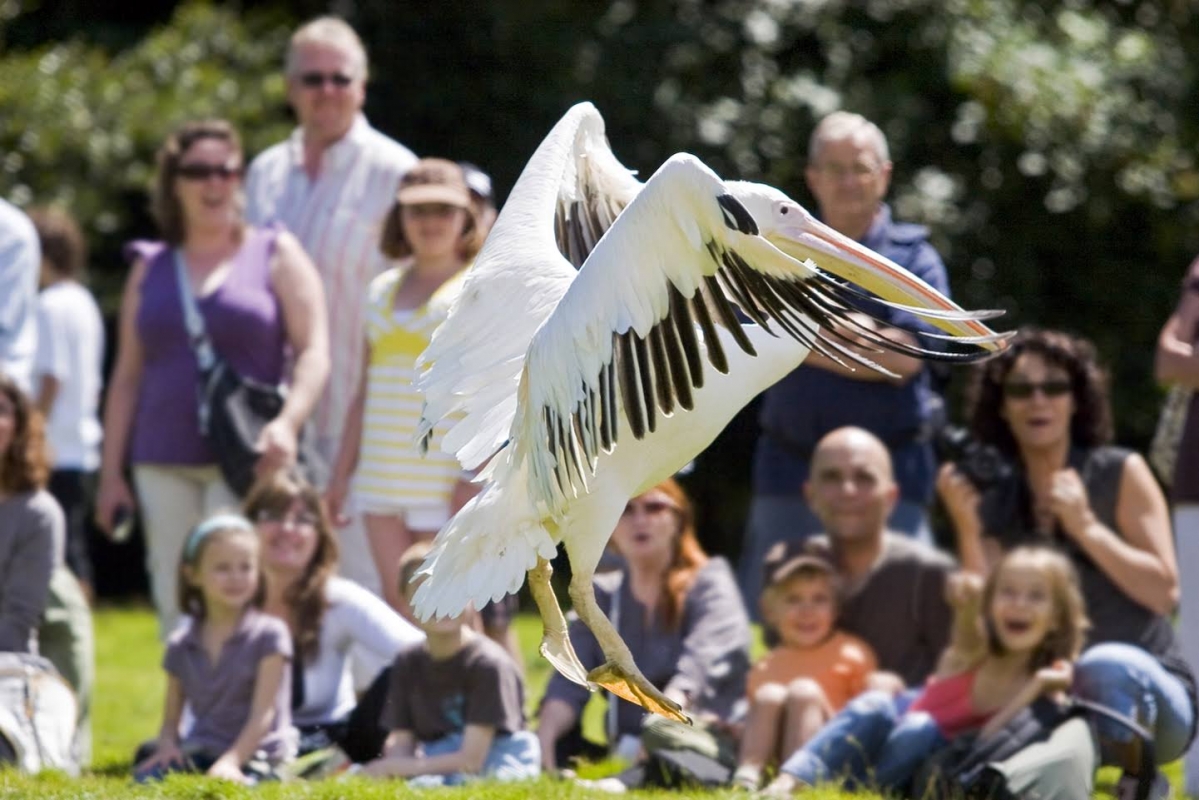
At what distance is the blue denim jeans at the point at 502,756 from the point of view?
6.43 meters

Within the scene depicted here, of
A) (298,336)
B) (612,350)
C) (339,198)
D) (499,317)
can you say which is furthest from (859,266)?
(339,198)

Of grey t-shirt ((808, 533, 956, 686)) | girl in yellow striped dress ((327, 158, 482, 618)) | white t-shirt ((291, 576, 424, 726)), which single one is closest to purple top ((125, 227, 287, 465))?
girl in yellow striped dress ((327, 158, 482, 618))

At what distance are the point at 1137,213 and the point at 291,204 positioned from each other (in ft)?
21.3

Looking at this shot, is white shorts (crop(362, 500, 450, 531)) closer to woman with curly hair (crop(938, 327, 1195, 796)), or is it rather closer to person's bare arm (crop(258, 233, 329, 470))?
person's bare arm (crop(258, 233, 329, 470))

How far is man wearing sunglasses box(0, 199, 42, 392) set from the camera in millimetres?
7918

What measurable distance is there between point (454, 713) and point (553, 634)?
1.00 metres

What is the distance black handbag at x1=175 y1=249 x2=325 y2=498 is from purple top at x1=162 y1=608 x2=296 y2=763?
0.82m

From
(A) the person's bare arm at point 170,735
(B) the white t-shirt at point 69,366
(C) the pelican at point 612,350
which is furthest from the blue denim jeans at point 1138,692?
(B) the white t-shirt at point 69,366

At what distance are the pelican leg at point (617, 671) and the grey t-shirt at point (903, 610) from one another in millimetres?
1501

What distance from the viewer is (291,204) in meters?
8.12

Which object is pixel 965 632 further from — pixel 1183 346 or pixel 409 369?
pixel 409 369

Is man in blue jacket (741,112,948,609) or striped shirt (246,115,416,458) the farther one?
striped shirt (246,115,416,458)

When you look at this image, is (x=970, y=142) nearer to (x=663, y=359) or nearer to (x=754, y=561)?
(x=754, y=561)

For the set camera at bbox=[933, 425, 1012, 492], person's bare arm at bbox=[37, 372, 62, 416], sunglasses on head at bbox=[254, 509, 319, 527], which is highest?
camera at bbox=[933, 425, 1012, 492]
